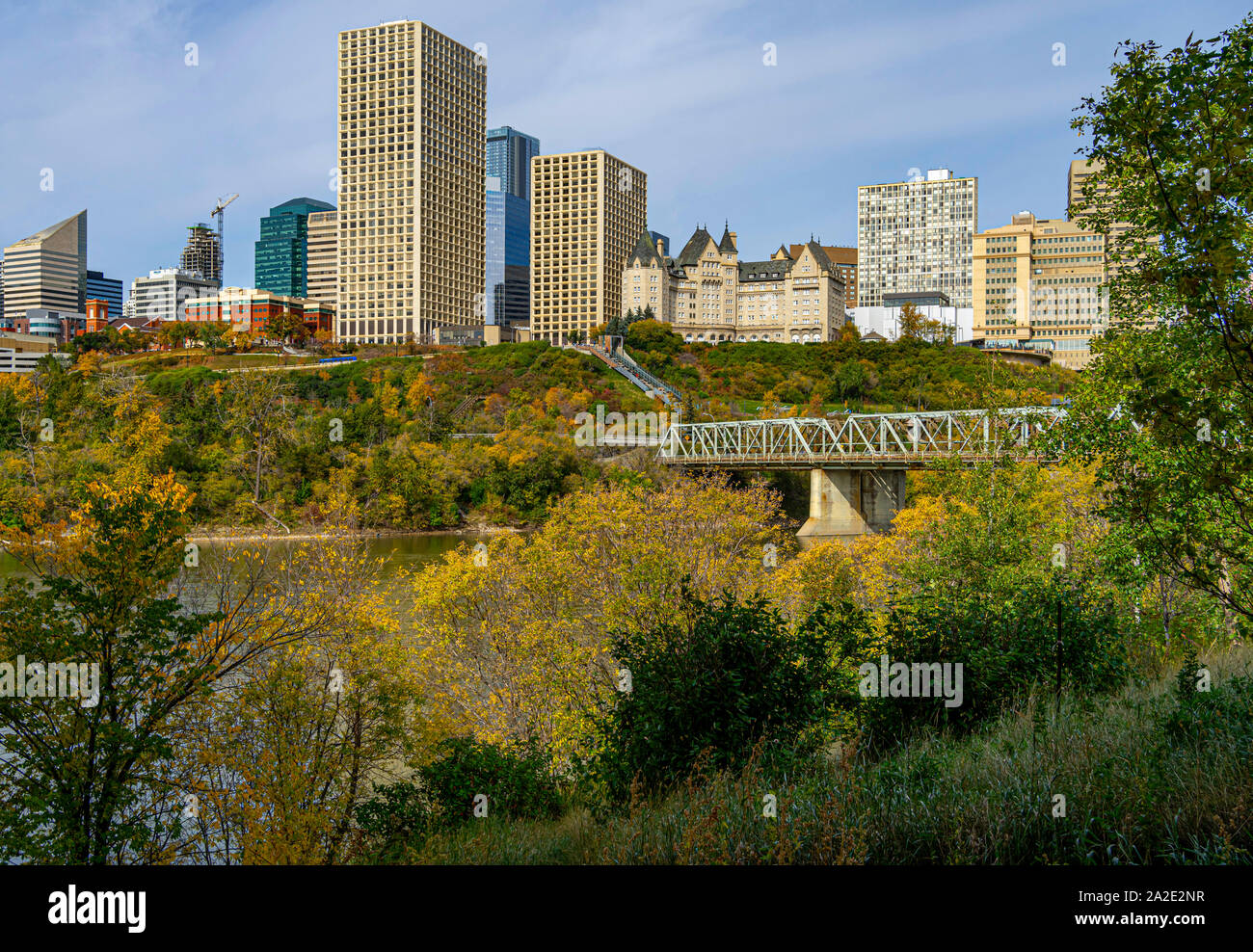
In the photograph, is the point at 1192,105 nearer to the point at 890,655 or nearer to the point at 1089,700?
the point at 1089,700

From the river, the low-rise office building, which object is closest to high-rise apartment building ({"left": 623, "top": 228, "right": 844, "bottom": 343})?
the low-rise office building

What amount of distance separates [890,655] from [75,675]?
1074cm

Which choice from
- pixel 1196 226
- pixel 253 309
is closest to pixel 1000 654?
pixel 1196 226

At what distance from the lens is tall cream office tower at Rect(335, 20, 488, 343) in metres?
180

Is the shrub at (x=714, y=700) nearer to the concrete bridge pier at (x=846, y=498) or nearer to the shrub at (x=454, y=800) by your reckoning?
the shrub at (x=454, y=800)

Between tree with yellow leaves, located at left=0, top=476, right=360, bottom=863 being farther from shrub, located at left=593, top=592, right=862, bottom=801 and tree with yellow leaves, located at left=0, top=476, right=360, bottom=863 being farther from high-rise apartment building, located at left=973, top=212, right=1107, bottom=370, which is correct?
high-rise apartment building, located at left=973, top=212, right=1107, bottom=370

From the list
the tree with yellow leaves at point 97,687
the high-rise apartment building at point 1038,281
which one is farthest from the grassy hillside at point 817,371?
the tree with yellow leaves at point 97,687

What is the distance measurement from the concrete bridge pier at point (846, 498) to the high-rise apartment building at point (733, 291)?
10625 cm

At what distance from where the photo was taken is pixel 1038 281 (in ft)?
561

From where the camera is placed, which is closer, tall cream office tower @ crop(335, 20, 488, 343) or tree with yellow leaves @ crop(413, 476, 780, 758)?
tree with yellow leaves @ crop(413, 476, 780, 758)

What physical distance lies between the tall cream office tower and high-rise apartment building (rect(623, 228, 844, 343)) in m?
38.9

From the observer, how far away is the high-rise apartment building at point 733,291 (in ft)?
563

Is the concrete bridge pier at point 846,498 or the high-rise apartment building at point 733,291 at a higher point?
the high-rise apartment building at point 733,291

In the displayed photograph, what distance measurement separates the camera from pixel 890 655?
43.1 feet
